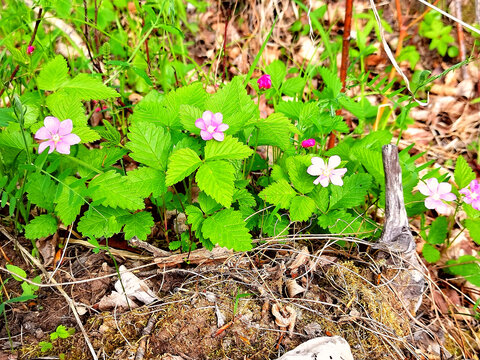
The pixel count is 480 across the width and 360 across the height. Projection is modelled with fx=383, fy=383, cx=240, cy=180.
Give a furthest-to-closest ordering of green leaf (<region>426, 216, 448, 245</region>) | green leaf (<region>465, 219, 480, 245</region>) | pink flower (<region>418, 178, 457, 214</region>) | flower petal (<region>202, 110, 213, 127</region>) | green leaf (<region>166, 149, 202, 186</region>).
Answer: green leaf (<region>426, 216, 448, 245</region>) → green leaf (<region>465, 219, 480, 245</region>) → pink flower (<region>418, 178, 457, 214</region>) → flower petal (<region>202, 110, 213, 127</region>) → green leaf (<region>166, 149, 202, 186</region>)

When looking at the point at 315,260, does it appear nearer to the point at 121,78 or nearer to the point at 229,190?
the point at 229,190

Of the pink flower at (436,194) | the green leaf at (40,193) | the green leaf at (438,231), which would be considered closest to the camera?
the green leaf at (40,193)

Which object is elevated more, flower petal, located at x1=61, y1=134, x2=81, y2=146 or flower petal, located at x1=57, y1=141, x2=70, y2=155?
flower petal, located at x1=61, y1=134, x2=81, y2=146

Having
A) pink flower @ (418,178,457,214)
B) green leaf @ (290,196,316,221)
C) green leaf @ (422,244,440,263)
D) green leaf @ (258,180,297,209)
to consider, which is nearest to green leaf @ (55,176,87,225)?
green leaf @ (258,180,297,209)

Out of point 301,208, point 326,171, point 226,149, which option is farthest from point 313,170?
point 226,149

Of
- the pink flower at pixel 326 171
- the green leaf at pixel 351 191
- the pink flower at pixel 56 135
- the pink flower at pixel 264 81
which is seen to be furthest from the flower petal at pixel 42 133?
the green leaf at pixel 351 191

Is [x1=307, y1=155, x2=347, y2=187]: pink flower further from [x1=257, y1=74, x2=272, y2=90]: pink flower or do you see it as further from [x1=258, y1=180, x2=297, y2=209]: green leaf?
[x1=257, y1=74, x2=272, y2=90]: pink flower

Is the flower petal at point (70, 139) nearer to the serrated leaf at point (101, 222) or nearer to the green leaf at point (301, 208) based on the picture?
the serrated leaf at point (101, 222)

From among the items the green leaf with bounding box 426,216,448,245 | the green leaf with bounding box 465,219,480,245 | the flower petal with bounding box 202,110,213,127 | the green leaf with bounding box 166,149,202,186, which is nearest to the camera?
the green leaf with bounding box 166,149,202,186
